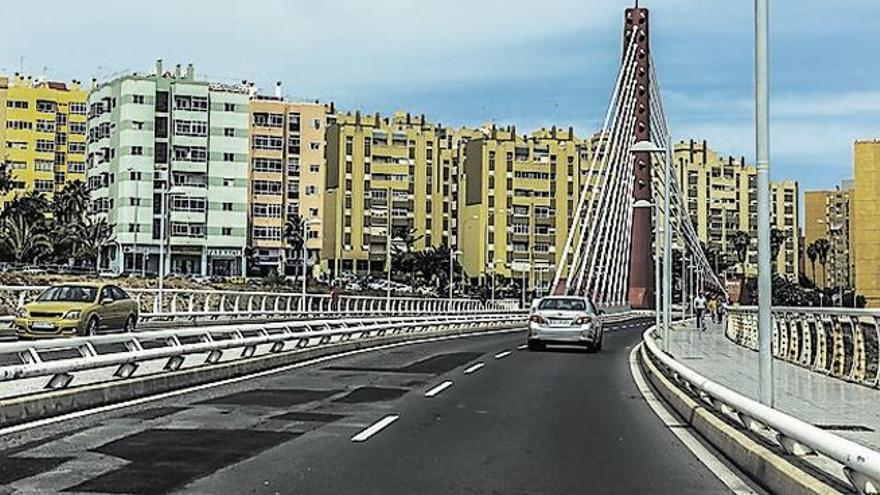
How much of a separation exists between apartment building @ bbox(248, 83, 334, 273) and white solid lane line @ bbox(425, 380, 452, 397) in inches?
4042

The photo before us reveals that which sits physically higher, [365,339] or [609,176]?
[609,176]

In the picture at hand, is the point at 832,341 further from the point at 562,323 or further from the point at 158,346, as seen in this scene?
the point at 158,346

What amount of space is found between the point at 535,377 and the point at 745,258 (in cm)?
14985

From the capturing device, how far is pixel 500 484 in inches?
384

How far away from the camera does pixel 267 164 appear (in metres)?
123

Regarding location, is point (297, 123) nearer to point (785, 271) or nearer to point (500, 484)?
point (785, 271)

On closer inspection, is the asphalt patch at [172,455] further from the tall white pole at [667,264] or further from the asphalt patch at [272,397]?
the tall white pole at [667,264]

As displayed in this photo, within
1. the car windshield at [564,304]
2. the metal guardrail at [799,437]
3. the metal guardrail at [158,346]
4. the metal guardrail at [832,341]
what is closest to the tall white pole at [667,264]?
the metal guardrail at [832,341]

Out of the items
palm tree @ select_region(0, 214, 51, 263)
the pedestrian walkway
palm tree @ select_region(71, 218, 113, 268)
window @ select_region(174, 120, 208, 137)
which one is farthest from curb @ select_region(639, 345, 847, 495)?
window @ select_region(174, 120, 208, 137)

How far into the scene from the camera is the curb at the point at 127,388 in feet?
43.0

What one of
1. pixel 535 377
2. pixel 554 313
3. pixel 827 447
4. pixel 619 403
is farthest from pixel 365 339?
pixel 827 447

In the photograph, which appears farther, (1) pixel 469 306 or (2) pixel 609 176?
(1) pixel 469 306

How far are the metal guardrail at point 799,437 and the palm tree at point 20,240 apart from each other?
97910 mm

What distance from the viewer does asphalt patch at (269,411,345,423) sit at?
14254mm
